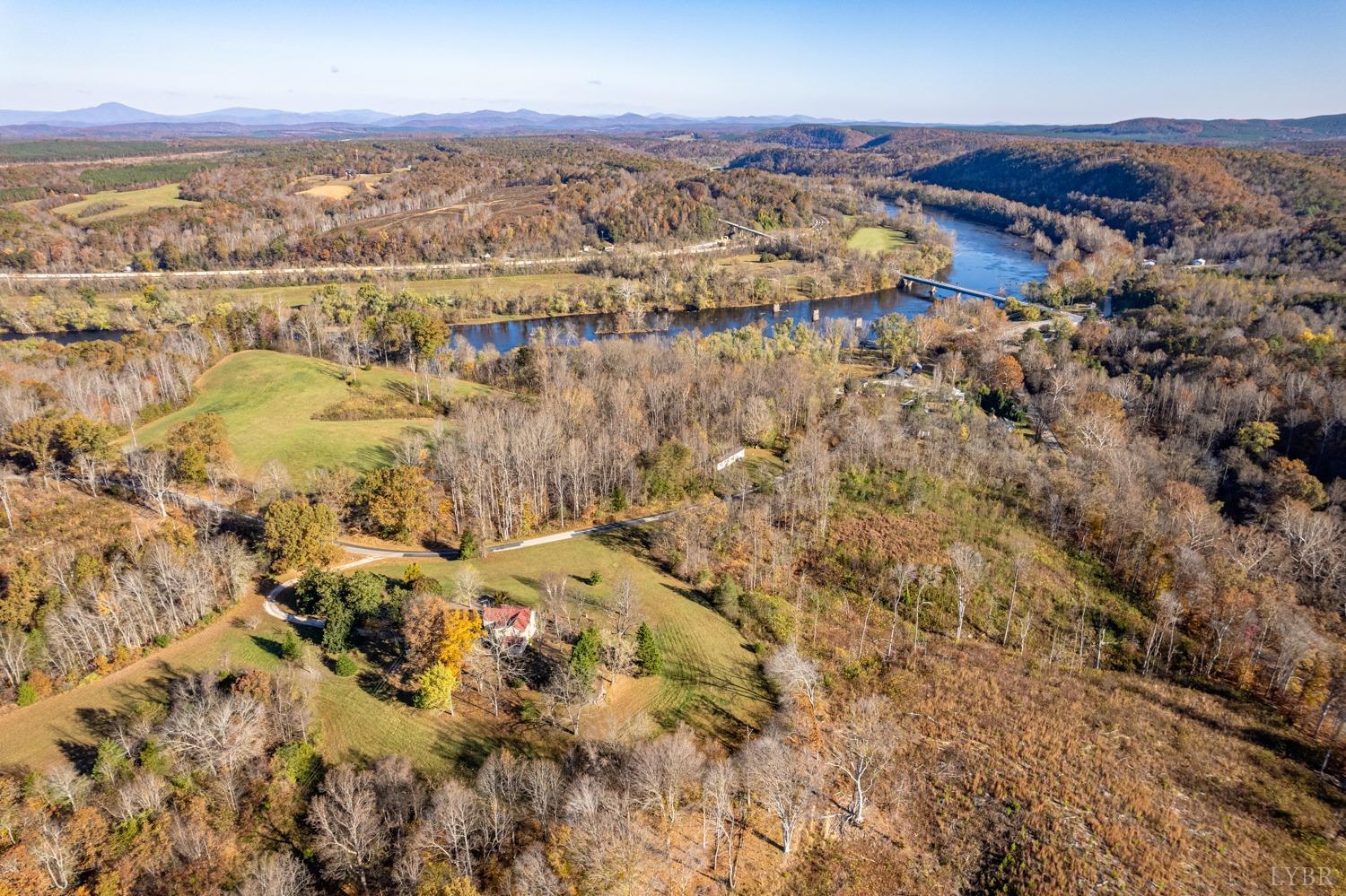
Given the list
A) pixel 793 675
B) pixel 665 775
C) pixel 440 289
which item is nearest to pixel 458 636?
pixel 665 775

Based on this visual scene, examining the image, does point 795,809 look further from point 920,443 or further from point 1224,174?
point 1224,174

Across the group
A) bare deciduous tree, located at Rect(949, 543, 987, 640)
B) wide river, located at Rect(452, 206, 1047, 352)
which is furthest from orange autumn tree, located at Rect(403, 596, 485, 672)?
wide river, located at Rect(452, 206, 1047, 352)

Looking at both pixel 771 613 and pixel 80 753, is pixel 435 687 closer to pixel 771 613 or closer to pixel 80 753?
pixel 80 753

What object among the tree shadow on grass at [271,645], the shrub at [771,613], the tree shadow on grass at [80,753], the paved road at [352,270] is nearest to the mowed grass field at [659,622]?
the shrub at [771,613]

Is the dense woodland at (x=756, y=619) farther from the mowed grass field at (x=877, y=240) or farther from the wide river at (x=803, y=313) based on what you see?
the mowed grass field at (x=877, y=240)

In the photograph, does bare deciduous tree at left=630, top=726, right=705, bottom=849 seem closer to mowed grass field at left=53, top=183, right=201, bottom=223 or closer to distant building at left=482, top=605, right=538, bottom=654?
distant building at left=482, top=605, right=538, bottom=654
